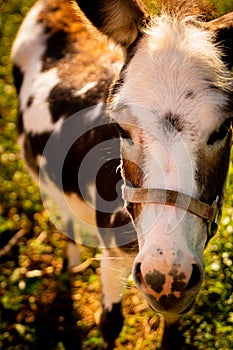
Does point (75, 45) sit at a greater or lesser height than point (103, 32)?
lesser

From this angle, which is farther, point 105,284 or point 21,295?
point 21,295

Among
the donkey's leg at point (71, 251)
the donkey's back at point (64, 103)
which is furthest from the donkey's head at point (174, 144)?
the donkey's leg at point (71, 251)

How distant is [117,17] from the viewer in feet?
8.12

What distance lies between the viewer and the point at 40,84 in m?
3.80

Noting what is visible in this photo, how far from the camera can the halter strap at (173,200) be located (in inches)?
77.9

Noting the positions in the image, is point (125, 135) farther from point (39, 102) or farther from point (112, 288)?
point (39, 102)

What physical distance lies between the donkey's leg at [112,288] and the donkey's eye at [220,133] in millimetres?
1122

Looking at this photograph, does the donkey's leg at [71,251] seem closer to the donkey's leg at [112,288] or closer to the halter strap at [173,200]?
the donkey's leg at [112,288]

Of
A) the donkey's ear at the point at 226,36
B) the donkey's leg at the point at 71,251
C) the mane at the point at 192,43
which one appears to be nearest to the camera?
the mane at the point at 192,43

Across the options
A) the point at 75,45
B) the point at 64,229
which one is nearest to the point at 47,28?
the point at 75,45

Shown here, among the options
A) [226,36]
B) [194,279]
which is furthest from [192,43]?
[194,279]

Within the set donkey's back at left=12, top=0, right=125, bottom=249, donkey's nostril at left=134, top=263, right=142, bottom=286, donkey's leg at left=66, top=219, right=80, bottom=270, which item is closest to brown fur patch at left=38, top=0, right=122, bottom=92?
donkey's back at left=12, top=0, right=125, bottom=249

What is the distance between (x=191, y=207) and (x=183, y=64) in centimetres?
60

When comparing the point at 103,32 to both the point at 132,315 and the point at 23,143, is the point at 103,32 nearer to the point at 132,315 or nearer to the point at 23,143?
the point at 23,143
